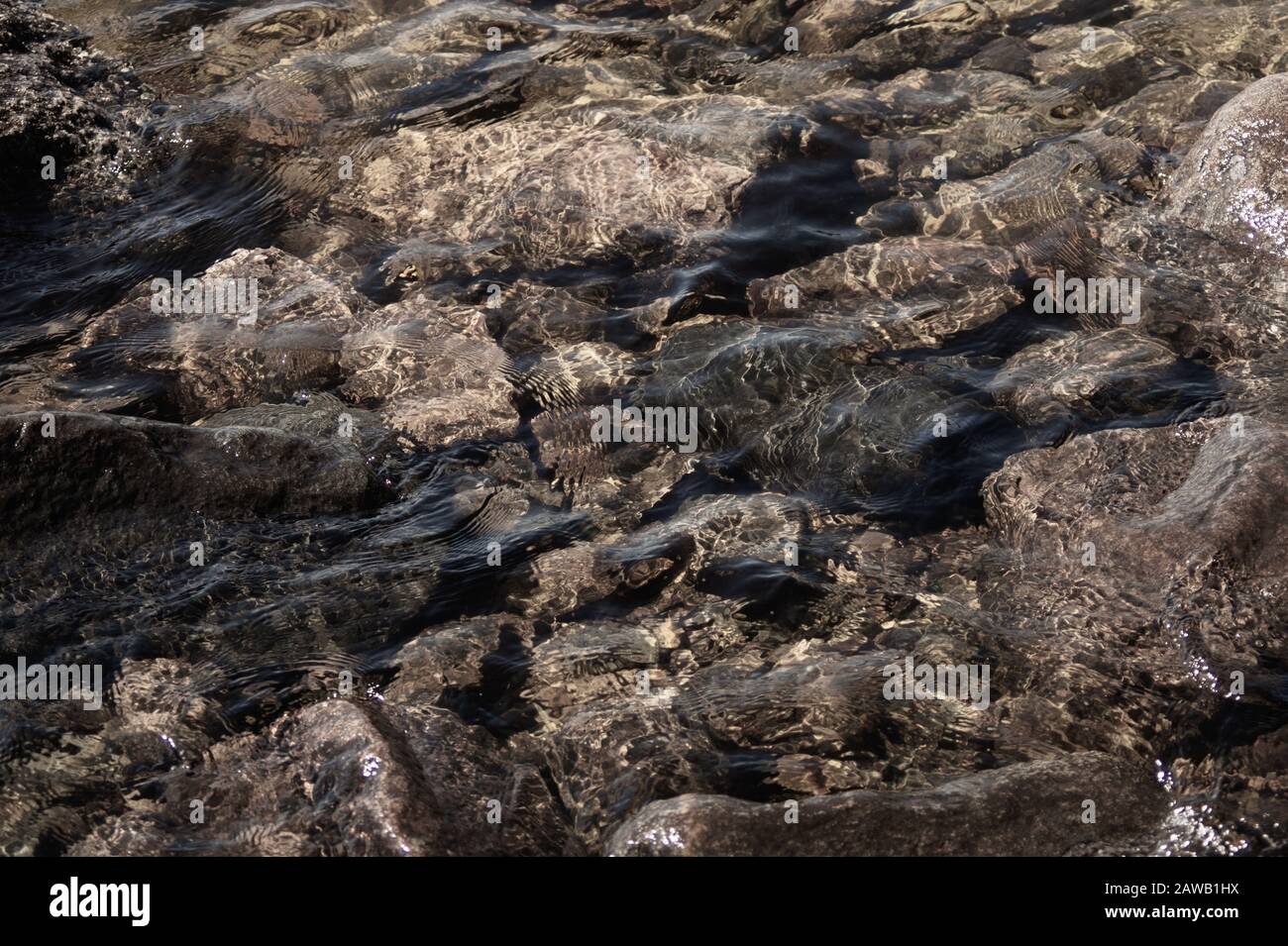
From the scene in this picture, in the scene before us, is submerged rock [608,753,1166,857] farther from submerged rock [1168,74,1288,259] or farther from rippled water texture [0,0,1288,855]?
submerged rock [1168,74,1288,259]

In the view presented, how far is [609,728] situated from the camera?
3.93 meters

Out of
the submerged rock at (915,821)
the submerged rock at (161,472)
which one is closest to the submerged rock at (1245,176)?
the submerged rock at (915,821)

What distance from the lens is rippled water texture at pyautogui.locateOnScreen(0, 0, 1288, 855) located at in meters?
3.76

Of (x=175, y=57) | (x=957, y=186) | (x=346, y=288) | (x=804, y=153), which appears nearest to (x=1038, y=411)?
(x=957, y=186)

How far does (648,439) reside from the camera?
17.0ft

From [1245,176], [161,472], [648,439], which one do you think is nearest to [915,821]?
[648,439]

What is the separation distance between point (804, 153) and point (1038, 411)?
242 centimetres

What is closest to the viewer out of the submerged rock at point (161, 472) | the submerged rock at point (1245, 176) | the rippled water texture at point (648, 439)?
the rippled water texture at point (648, 439)

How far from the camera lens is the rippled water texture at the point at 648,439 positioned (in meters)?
3.76

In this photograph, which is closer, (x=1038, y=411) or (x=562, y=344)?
(x=1038, y=411)

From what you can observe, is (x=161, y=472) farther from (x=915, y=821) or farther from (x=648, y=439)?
(x=915, y=821)

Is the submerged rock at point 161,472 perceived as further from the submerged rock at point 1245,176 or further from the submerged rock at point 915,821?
the submerged rock at point 1245,176

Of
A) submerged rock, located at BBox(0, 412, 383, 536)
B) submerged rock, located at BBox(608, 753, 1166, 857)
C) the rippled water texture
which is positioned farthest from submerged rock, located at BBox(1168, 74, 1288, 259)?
submerged rock, located at BBox(0, 412, 383, 536)

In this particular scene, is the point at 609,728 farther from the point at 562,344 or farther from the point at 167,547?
the point at 562,344
